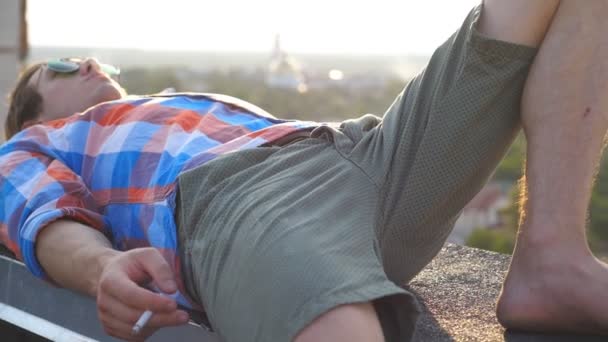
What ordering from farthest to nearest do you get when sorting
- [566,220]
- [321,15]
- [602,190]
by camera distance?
[321,15] < [602,190] < [566,220]

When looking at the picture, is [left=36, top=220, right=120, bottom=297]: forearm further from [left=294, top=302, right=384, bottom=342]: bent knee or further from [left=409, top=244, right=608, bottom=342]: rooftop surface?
[left=409, top=244, right=608, bottom=342]: rooftop surface

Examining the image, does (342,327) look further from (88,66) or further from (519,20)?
(88,66)

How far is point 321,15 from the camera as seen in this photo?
174 feet

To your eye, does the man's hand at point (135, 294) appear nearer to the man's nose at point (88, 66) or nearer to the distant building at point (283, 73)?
the man's nose at point (88, 66)

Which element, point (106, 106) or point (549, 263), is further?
point (106, 106)

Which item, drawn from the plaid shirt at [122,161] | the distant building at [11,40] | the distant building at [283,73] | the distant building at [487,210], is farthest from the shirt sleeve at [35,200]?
the distant building at [283,73]

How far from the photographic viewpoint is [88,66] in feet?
6.26

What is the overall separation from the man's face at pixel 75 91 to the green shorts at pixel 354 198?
630 millimetres

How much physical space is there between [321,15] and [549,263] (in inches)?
2078

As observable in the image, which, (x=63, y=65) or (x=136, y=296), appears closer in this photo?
(x=136, y=296)

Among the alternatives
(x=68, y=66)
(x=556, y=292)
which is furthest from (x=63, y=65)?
(x=556, y=292)

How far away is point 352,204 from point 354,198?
0.05ft

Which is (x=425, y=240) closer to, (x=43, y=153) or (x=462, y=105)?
(x=462, y=105)

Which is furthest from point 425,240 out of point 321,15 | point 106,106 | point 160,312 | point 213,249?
point 321,15
